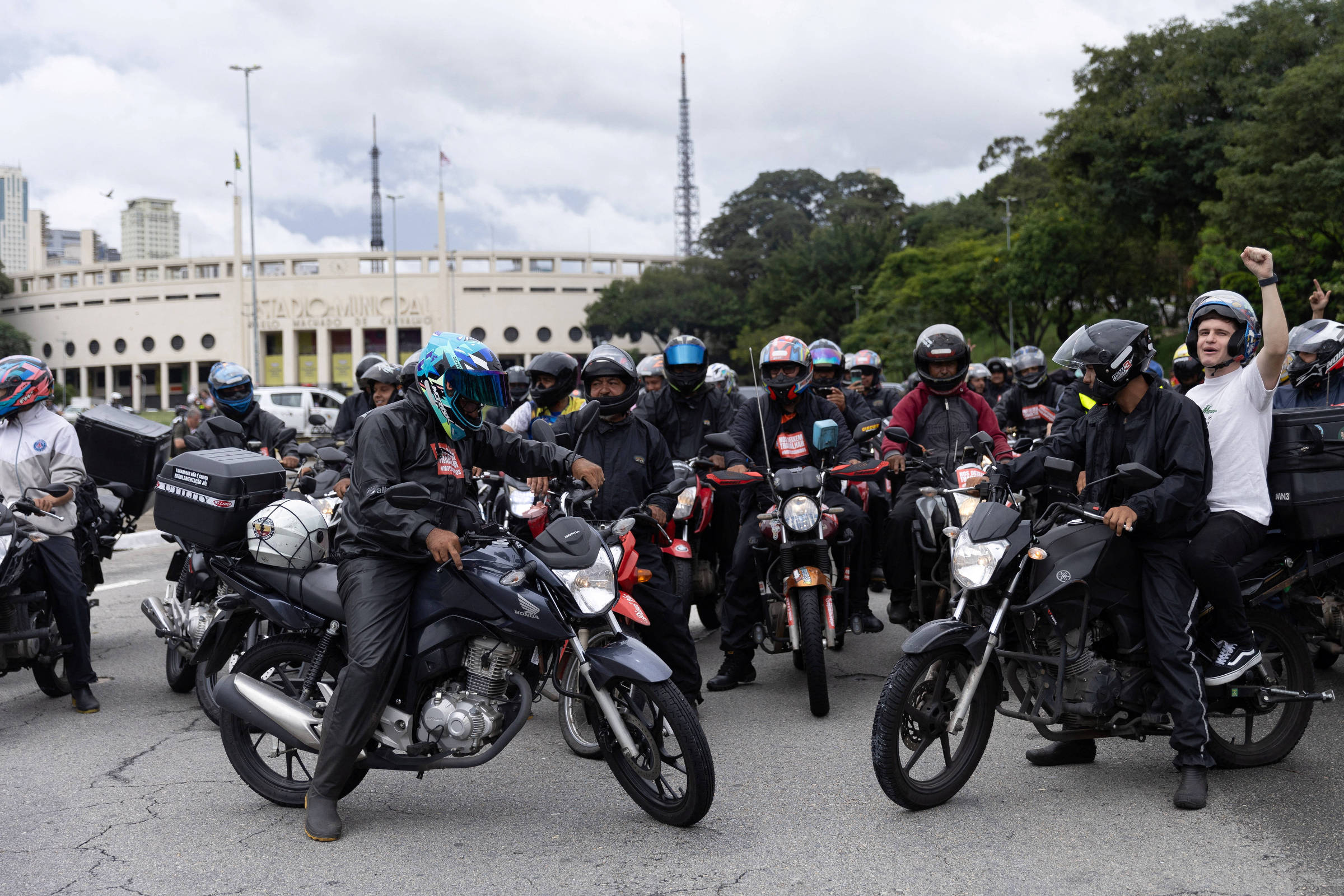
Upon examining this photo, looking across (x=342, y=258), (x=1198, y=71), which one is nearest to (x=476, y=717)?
(x=1198, y=71)

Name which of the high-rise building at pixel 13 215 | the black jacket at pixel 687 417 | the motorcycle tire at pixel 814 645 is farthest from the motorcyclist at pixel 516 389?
the high-rise building at pixel 13 215

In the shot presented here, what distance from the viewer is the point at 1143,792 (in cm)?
459

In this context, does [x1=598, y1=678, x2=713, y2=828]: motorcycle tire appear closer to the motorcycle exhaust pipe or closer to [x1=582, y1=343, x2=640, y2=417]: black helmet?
the motorcycle exhaust pipe

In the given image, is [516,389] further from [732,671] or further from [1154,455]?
[1154,455]

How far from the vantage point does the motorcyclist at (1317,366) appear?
652 cm

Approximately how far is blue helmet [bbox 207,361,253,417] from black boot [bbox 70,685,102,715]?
85.2 inches

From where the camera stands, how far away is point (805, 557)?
5961mm

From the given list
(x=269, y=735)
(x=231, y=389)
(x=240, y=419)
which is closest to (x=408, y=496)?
(x=269, y=735)

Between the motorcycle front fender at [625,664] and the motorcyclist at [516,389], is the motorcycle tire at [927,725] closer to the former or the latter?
the motorcycle front fender at [625,664]

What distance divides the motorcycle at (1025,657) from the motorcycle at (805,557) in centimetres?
118

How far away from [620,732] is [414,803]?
113 centimetres

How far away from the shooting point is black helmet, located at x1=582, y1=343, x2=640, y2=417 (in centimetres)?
611

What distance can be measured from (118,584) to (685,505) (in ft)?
21.4

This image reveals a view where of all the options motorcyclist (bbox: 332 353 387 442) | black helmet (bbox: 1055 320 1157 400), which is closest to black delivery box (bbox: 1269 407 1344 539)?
black helmet (bbox: 1055 320 1157 400)
